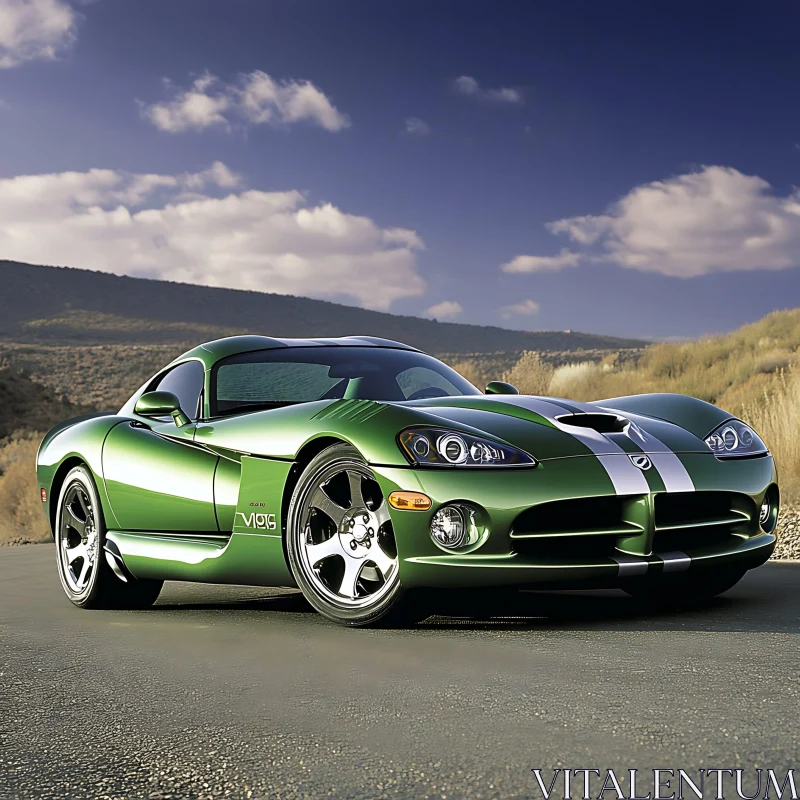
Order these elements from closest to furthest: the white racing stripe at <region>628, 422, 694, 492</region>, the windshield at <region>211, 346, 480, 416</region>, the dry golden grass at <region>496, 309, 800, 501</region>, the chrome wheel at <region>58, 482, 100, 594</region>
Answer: the white racing stripe at <region>628, 422, 694, 492</region>, the windshield at <region>211, 346, 480, 416</region>, the chrome wheel at <region>58, 482, 100, 594</region>, the dry golden grass at <region>496, 309, 800, 501</region>

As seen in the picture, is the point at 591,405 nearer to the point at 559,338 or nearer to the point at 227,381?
the point at 227,381

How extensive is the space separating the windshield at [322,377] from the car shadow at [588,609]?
3.82 feet

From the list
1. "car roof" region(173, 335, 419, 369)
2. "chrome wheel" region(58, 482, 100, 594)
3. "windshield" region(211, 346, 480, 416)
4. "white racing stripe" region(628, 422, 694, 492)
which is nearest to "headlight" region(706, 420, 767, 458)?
"white racing stripe" region(628, 422, 694, 492)

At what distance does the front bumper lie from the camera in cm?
480

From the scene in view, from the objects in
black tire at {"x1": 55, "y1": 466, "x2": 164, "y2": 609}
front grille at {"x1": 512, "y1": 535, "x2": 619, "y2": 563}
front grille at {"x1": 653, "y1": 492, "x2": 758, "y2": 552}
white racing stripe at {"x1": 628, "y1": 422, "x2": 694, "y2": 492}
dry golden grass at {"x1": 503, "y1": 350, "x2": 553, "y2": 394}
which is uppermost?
dry golden grass at {"x1": 503, "y1": 350, "x2": 553, "y2": 394}

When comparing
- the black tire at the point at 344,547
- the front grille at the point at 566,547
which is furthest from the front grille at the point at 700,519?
the black tire at the point at 344,547

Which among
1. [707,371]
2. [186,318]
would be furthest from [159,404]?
[186,318]

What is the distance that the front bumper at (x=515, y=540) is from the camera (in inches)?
189

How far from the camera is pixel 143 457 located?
630cm

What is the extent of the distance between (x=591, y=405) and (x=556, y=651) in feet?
5.79

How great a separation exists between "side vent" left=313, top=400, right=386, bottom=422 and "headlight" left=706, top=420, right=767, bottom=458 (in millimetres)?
1640

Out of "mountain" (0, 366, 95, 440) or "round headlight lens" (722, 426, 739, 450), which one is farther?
"mountain" (0, 366, 95, 440)

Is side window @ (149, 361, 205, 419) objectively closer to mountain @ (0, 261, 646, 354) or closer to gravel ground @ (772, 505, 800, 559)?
gravel ground @ (772, 505, 800, 559)

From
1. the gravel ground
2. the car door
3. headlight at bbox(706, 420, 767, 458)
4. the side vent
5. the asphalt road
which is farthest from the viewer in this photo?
the gravel ground
